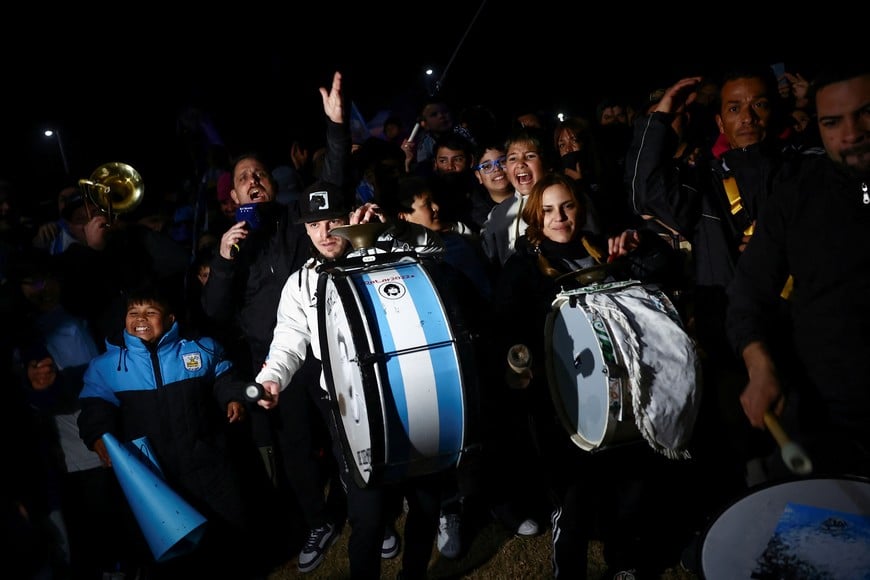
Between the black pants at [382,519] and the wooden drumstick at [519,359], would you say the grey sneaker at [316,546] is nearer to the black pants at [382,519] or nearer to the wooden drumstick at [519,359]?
the black pants at [382,519]

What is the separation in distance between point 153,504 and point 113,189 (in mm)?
2943

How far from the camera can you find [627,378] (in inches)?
98.4

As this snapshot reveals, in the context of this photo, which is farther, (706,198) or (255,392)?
(706,198)

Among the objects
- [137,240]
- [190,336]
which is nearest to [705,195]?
[190,336]

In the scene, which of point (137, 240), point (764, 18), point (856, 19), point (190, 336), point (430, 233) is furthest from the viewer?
point (764, 18)

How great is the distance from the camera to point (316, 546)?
12.9ft

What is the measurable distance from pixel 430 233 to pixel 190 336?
66.8 inches

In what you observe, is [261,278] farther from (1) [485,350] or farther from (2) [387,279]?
(1) [485,350]

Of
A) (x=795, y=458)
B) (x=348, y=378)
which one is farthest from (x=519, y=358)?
(x=795, y=458)

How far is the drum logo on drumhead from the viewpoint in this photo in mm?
2652

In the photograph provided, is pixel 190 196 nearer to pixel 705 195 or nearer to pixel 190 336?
pixel 190 336

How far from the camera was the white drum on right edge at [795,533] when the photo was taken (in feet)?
5.33

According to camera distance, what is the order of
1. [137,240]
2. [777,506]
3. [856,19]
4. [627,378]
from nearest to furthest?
[777,506] → [627,378] → [137,240] → [856,19]

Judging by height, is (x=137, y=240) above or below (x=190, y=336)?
above
